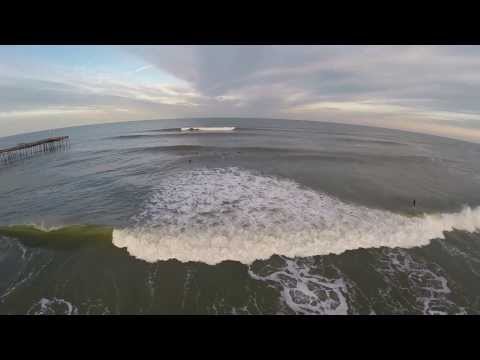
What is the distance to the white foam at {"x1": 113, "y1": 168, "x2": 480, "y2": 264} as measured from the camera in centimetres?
925

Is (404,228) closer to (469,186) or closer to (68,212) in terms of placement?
(469,186)

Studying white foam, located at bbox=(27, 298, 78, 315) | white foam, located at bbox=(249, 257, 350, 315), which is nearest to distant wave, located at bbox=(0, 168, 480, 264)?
white foam, located at bbox=(249, 257, 350, 315)

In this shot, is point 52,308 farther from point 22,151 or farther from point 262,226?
point 22,151

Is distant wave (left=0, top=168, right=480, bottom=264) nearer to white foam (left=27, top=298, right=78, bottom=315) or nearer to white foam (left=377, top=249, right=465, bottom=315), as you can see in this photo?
white foam (left=377, top=249, right=465, bottom=315)

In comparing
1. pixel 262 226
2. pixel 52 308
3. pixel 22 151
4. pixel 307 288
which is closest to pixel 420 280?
pixel 307 288

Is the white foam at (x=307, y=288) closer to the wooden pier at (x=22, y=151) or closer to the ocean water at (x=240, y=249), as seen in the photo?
the ocean water at (x=240, y=249)

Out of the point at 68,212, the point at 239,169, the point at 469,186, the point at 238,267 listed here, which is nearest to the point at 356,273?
the point at 238,267

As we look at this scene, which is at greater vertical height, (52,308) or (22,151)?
(22,151)

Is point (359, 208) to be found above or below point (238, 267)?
above

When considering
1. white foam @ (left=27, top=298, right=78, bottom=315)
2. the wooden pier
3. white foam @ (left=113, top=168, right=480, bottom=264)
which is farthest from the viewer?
the wooden pier

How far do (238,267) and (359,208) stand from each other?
897cm

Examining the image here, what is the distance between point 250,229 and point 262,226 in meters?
0.71

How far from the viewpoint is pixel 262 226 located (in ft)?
35.0
